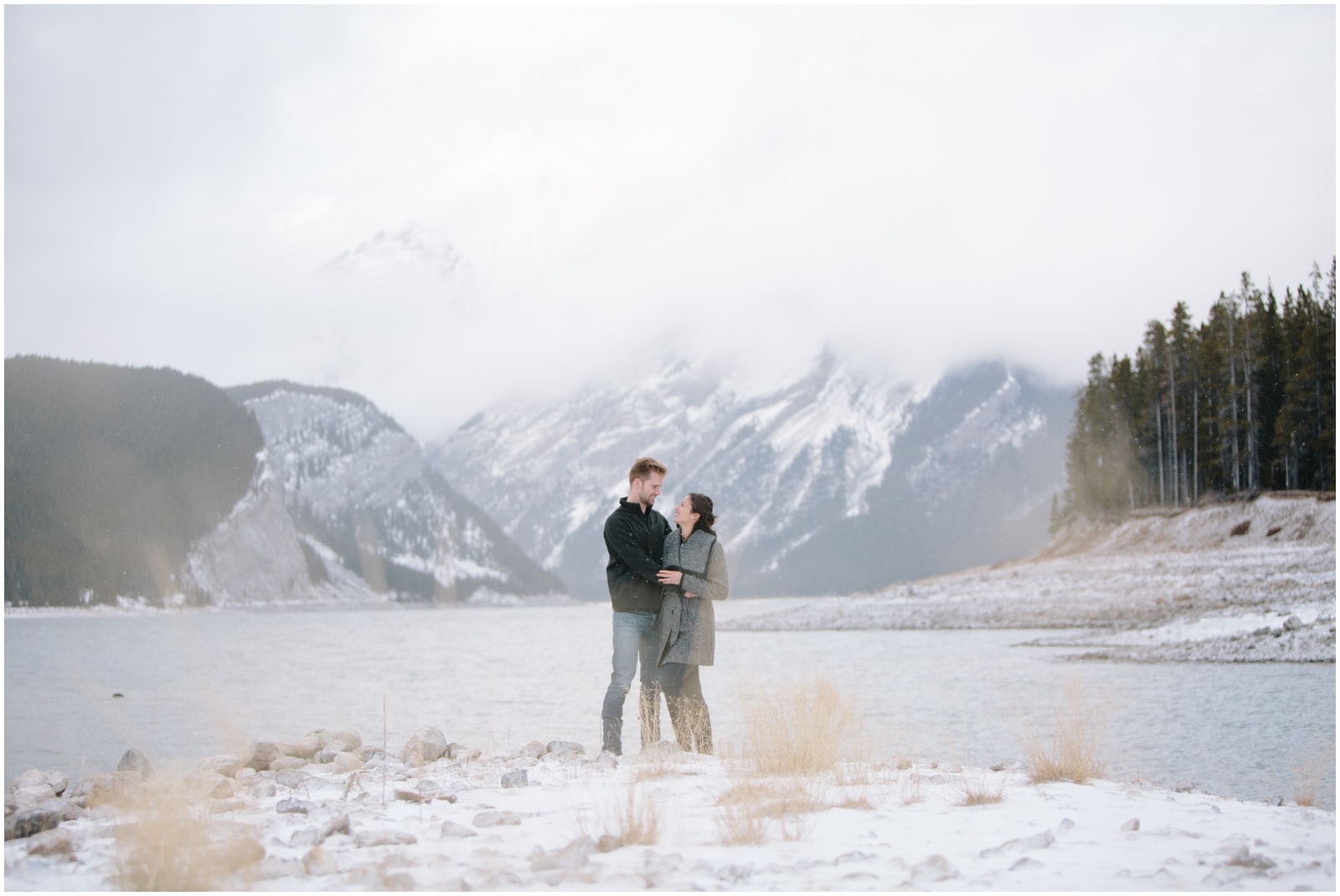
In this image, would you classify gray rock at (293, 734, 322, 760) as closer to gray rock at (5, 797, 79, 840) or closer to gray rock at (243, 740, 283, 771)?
gray rock at (243, 740, 283, 771)

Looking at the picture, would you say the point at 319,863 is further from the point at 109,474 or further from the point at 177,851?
the point at 109,474

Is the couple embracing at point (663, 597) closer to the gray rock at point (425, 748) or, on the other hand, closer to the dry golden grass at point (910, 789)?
the dry golden grass at point (910, 789)

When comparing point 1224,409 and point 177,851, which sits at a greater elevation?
point 1224,409

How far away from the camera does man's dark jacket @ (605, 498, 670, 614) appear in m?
8.98

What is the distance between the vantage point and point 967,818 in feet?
20.9

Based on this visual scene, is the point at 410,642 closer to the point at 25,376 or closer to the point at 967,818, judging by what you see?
the point at 967,818

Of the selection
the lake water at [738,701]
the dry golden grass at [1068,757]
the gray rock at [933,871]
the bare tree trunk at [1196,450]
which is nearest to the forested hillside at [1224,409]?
the bare tree trunk at [1196,450]

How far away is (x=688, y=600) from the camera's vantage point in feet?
30.1

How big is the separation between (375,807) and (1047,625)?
41.9 m

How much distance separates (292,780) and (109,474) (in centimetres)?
17802

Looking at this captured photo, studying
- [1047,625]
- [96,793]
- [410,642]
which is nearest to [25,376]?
[410,642]

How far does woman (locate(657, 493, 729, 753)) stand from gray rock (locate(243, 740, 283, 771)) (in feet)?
14.5

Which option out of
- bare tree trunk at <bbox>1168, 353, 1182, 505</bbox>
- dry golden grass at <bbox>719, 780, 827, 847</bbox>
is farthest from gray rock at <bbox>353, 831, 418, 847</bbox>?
bare tree trunk at <bbox>1168, 353, 1182, 505</bbox>

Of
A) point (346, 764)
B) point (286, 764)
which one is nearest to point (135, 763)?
point (286, 764)
